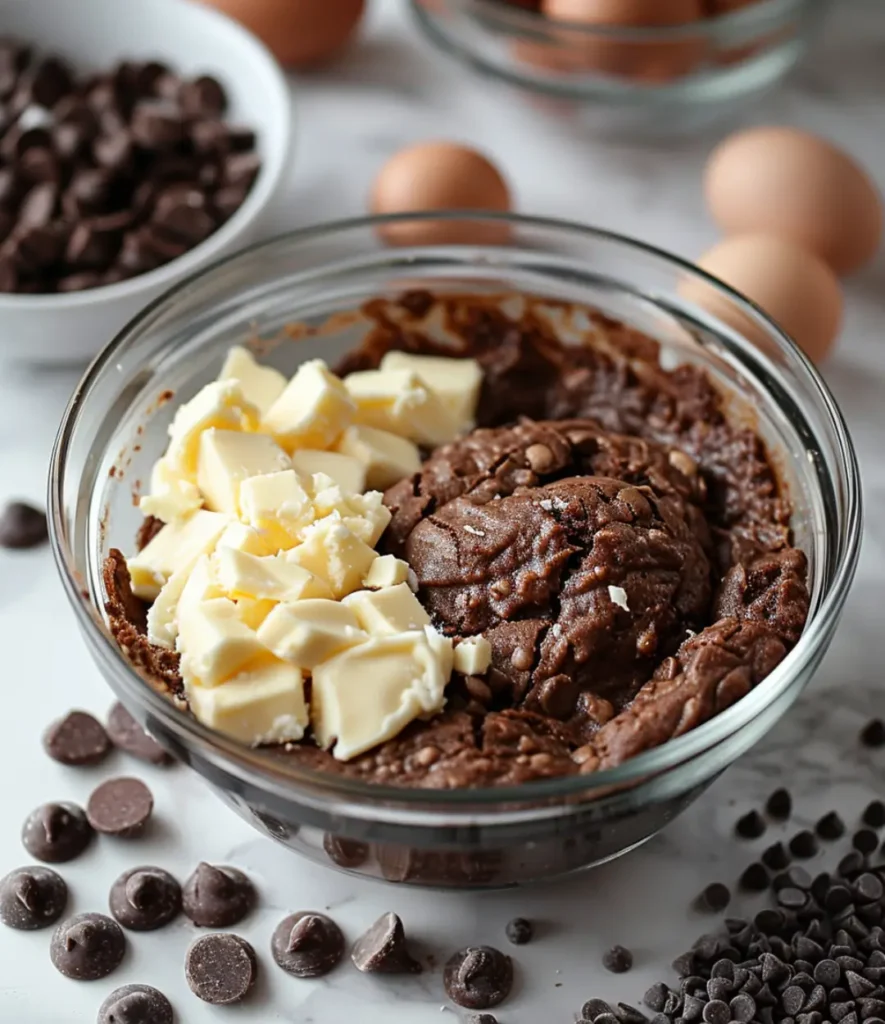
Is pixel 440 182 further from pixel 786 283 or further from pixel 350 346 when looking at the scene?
pixel 786 283

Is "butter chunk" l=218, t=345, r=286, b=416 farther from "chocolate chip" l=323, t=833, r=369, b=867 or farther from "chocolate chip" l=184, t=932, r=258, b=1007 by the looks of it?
"chocolate chip" l=184, t=932, r=258, b=1007

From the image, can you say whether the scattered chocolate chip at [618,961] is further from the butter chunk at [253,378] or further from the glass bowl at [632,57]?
the glass bowl at [632,57]

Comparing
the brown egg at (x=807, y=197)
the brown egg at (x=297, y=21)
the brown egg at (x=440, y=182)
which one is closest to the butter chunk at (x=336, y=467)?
the brown egg at (x=440, y=182)

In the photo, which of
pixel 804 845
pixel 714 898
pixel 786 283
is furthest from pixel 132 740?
pixel 786 283

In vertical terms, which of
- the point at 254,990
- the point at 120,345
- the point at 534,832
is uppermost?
the point at 120,345

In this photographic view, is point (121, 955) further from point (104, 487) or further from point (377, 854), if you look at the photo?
point (104, 487)

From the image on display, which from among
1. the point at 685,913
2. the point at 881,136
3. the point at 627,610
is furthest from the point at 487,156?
the point at 685,913
